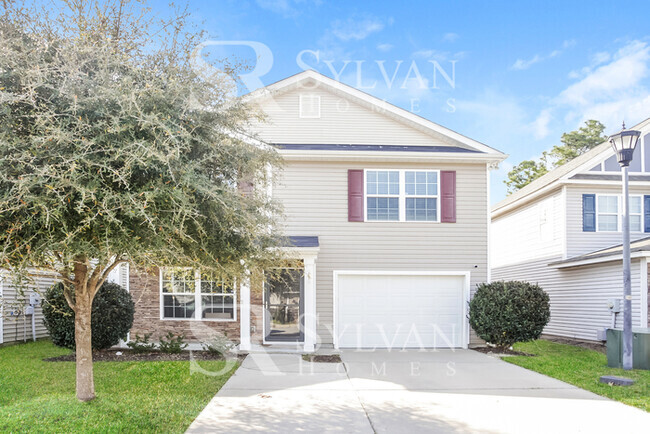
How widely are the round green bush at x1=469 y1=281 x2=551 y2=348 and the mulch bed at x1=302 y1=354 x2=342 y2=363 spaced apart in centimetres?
355

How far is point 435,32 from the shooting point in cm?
1388

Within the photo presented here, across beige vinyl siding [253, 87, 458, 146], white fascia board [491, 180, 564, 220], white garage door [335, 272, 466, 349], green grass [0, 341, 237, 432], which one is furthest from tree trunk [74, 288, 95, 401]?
white fascia board [491, 180, 564, 220]

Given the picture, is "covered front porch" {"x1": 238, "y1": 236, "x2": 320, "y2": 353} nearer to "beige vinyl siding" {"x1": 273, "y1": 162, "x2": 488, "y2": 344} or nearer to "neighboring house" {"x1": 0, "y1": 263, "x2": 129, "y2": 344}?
"beige vinyl siding" {"x1": 273, "y1": 162, "x2": 488, "y2": 344}

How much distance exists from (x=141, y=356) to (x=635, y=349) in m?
9.80

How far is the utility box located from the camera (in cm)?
918

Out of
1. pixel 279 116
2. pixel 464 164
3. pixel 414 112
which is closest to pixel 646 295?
pixel 464 164

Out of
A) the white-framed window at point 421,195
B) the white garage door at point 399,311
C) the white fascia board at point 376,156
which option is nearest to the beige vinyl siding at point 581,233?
the white fascia board at point 376,156

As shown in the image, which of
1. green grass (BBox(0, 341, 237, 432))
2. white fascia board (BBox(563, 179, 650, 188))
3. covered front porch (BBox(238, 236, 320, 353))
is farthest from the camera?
white fascia board (BBox(563, 179, 650, 188))

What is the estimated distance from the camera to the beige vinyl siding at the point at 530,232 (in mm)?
14508

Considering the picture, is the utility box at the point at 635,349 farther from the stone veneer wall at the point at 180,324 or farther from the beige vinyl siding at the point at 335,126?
the stone veneer wall at the point at 180,324

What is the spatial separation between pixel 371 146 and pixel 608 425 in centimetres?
834

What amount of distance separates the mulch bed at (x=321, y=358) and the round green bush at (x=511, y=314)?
3549 millimetres

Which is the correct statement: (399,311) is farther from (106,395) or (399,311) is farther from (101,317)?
(106,395)

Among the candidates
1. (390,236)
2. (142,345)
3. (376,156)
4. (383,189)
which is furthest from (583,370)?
(142,345)
